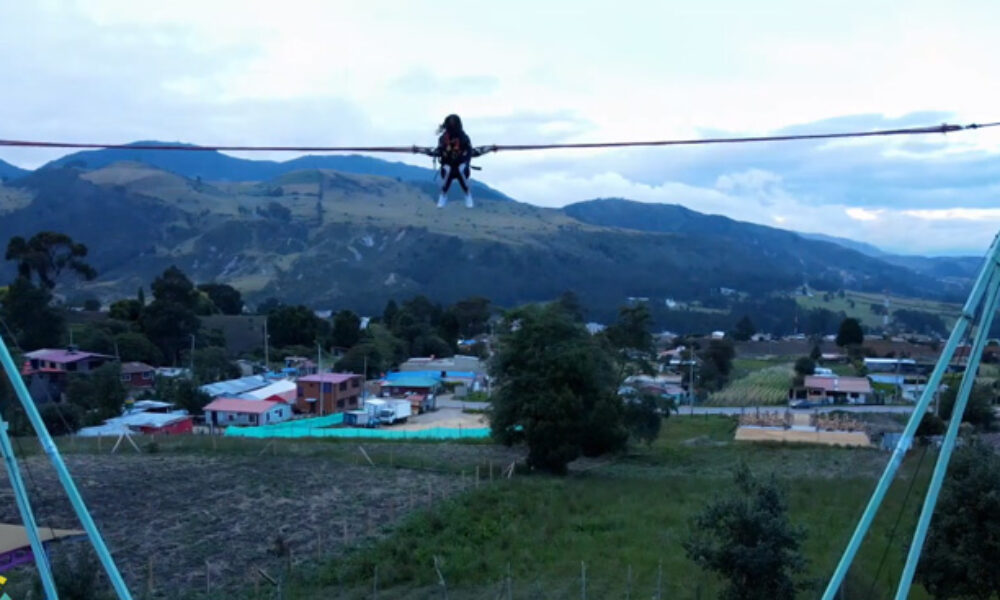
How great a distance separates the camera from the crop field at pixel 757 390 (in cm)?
4274

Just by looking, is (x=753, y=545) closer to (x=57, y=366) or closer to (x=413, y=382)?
(x=413, y=382)

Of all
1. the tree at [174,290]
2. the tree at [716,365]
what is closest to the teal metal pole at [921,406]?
the tree at [716,365]

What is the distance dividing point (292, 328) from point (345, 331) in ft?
11.7

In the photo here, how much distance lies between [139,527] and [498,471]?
9230 mm

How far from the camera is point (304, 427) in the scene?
109 ft

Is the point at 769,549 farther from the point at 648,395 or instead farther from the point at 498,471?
the point at 648,395

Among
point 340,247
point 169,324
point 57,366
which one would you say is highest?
point 340,247

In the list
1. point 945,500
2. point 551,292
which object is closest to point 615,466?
point 945,500

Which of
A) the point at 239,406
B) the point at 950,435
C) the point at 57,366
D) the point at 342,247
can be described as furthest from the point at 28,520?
the point at 342,247

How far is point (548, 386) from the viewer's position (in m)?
22.3

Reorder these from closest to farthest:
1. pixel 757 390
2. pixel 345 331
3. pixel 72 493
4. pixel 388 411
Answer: pixel 72 493
pixel 388 411
pixel 757 390
pixel 345 331

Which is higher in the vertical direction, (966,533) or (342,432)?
(966,533)

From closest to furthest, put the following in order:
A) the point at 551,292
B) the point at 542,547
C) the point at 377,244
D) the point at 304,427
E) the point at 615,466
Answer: the point at 542,547, the point at 615,466, the point at 304,427, the point at 551,292, the point at 377,244

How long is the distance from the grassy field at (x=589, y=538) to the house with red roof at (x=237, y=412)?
16.8 m
